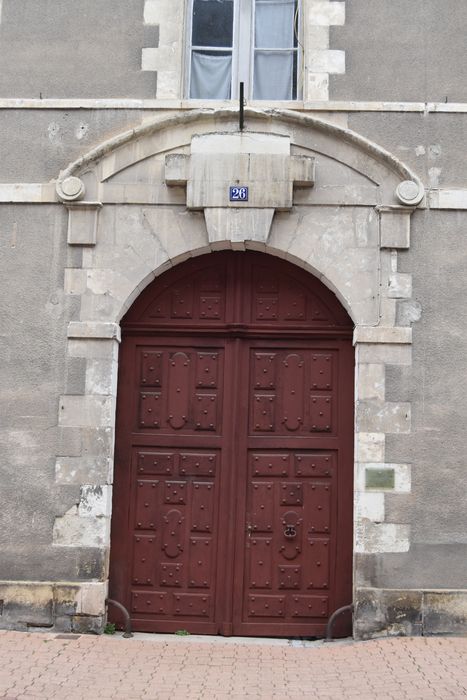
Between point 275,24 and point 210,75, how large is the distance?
28.1 inches

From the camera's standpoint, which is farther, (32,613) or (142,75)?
(142,75)

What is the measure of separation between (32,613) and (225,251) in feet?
10.3

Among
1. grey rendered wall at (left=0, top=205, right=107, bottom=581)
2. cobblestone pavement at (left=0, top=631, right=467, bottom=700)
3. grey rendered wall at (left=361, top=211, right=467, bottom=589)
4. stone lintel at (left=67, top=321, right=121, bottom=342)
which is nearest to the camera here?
cobblestone pavement at (left=0, top=631, right=467, bottom=700)

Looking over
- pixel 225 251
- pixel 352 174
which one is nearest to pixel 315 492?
pixel 225 251

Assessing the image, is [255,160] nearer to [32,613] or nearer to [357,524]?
[357,524]

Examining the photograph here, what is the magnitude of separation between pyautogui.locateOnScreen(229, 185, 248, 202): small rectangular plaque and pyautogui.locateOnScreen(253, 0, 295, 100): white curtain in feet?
3.06

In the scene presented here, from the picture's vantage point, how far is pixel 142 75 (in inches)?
265

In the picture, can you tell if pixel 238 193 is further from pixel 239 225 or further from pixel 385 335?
pixel 385 335

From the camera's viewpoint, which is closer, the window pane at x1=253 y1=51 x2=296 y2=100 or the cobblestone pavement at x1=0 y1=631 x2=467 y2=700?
the cobblestone pavement at x1=0 y1=631 x2=467 y2=700

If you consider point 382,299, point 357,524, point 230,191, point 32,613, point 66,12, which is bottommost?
point 32,613

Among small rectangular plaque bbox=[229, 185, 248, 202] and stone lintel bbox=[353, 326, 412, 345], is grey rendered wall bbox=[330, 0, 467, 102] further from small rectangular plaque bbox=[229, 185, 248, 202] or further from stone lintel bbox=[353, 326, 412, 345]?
stone lintel bbox=[353, 326, 412, 345]

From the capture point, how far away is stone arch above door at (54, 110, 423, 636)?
6.37 m

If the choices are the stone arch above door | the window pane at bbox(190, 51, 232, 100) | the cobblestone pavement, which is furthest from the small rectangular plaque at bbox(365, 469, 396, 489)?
the window pane at bbox(190, 51, 232, 100)

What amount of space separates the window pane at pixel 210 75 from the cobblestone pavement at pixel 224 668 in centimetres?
434
